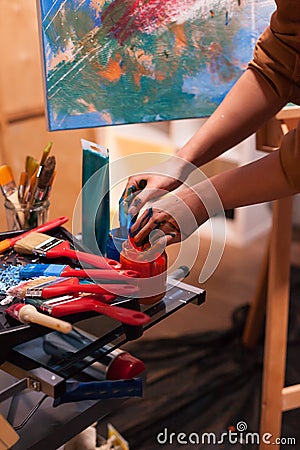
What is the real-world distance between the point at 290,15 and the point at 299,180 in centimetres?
29

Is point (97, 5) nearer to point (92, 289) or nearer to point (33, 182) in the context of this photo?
point (33, 182)

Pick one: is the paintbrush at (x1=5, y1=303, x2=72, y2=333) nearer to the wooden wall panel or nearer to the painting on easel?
the painting on easel

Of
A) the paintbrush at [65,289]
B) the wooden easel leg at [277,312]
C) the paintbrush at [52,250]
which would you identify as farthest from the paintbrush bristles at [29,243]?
the wooden easel leg at [277,312]

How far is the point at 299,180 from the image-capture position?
2.94ft

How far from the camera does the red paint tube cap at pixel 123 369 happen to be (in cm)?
89

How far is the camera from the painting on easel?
40.8 inches

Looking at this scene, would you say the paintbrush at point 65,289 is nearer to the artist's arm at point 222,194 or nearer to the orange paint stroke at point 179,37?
the artist's arm at point 222,194

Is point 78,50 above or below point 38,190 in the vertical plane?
above

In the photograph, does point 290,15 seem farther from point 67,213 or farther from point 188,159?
point 67,213

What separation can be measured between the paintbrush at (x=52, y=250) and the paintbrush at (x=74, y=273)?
0.09 feet

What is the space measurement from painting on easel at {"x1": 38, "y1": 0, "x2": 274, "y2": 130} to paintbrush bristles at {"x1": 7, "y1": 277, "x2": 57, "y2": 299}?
34 cm

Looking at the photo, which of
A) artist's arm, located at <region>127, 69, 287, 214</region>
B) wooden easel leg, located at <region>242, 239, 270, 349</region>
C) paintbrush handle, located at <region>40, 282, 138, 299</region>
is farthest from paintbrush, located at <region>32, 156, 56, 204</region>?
wooden easel leg, located at <region>242, 239, 270, 349</region>

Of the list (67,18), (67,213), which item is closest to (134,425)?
(67,213)

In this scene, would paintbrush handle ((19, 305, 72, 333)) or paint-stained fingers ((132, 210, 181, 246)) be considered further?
paint-stained fingers ((132, 210, 181, 246))
